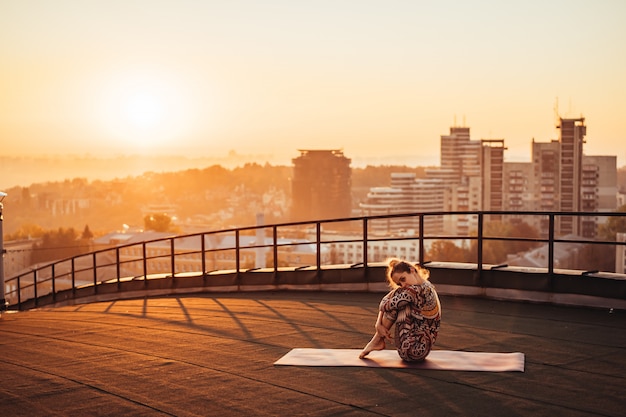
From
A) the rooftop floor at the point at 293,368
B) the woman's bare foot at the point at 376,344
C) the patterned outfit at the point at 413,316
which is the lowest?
the rooftop floor at the point at 293,368

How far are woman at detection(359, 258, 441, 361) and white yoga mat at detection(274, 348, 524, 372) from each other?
144mm

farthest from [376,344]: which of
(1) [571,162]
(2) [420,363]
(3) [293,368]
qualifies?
(1) [571,162]

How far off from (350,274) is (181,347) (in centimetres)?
497

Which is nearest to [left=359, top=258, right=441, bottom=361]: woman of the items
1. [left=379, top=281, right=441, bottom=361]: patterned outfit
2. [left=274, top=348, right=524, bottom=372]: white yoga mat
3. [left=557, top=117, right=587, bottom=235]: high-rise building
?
[left=379, top=281, right=441, bottom=361]: patterned outfit

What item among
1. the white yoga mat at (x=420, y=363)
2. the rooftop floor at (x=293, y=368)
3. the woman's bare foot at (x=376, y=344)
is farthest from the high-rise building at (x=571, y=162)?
the woman's bare foot at (x=376, y=344)

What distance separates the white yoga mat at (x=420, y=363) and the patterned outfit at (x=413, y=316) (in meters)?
0.13

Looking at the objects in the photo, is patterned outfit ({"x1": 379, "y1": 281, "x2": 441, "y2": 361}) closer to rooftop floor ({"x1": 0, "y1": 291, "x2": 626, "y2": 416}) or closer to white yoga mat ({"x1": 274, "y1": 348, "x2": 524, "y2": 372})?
white yoga mat ({"x1": 274, "y1": 348, "x2": 524, "y2": 372})

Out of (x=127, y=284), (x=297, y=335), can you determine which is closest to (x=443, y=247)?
(x=127, y=284)

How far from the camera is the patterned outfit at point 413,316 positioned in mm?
7711

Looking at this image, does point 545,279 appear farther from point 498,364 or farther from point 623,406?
point 623,406

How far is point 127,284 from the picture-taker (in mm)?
19312

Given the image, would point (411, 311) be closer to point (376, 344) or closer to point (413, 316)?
point (413, 316)

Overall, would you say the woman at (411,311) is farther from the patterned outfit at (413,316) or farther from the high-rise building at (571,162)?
the high-rise building at (571,162)

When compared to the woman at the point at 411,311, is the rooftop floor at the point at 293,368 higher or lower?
lower
